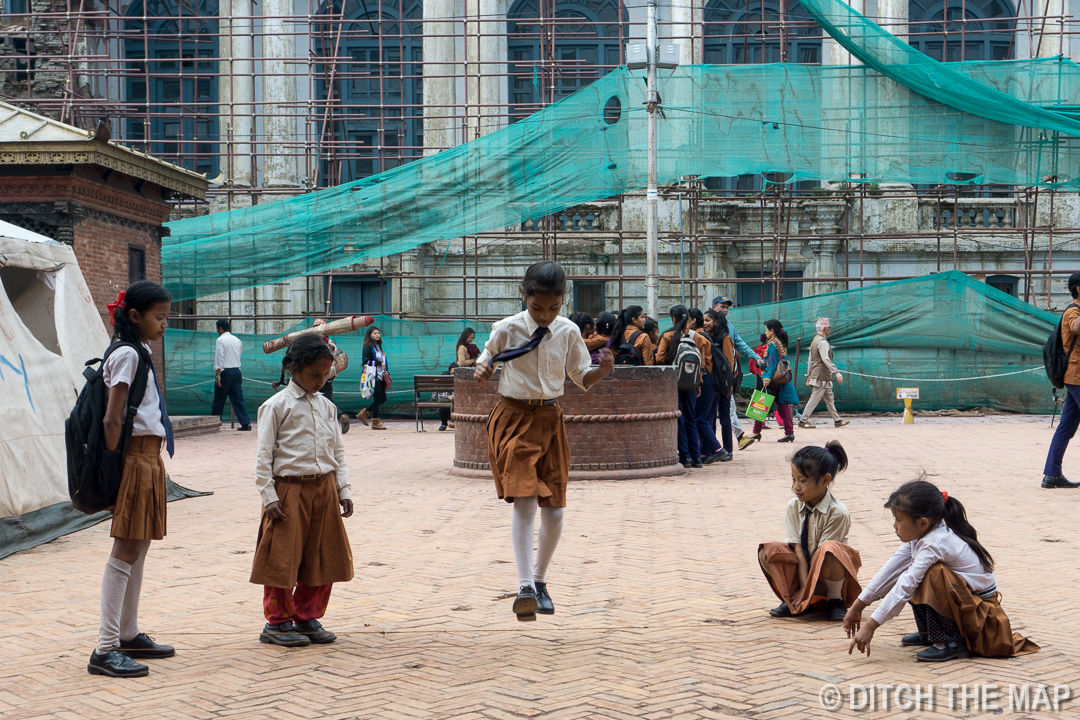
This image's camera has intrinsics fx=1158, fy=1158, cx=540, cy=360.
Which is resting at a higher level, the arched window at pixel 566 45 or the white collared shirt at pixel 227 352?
the arched window at pixel 566 45

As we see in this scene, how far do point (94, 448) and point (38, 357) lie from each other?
4.95 meters

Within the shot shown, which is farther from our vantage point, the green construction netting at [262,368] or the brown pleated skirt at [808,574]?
the green construction netting at [262,368]

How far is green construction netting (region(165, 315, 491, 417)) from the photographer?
1986cm

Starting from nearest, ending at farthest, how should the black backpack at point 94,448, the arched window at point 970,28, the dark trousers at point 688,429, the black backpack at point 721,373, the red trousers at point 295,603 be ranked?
the black backpack at point 94,448 → the red trousers at point 295,603 → the dark trousers at point 688,429 → the black backpack at point 721,373 → the arched window at point 970,28

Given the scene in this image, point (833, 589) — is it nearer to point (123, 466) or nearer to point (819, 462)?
point (819, 462)

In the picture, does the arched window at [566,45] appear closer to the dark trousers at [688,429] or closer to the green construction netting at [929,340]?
the green construction netting at [929,340]

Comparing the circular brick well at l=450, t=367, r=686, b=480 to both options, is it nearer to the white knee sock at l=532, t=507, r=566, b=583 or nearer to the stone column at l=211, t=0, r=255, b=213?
the white knee sock at l=532, t=507, r=566, b=583

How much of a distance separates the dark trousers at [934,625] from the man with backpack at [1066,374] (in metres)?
5.82

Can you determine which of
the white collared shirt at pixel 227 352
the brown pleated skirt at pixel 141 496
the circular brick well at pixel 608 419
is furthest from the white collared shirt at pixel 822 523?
the white collared shirt at pixel 227 352

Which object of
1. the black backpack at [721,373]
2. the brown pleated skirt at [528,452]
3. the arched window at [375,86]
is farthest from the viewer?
the arched window at [375,86]

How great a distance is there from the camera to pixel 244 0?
25.1m

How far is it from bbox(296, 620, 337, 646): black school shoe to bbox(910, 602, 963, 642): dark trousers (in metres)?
2.55

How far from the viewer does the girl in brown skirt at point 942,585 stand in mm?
4672

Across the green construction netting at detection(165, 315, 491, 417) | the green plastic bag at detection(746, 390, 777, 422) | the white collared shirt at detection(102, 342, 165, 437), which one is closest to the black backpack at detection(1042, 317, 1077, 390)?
the green plastic bag at detection(746, 390, 777, 422)
